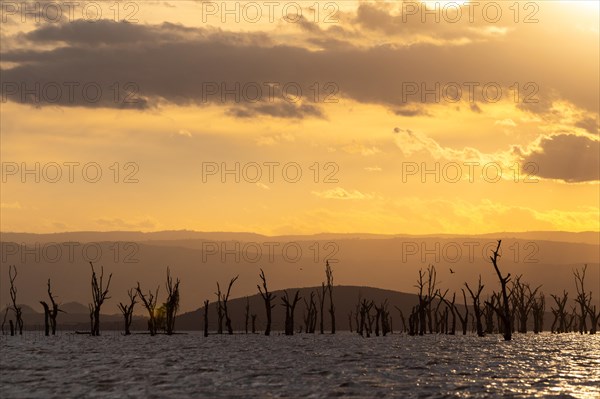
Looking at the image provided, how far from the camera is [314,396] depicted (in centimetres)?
3581

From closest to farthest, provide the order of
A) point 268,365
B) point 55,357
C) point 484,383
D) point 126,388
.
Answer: point 126,388 → point 484,383 → point 268,365 → point 55,357

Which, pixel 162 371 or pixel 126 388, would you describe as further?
pixel 162 371

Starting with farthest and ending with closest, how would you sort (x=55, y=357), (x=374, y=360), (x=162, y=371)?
(x=55, y=357)
(x=374, y=360)
(x=162, y=371)

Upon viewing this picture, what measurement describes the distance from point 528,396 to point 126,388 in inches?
656

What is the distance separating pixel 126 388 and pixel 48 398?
16.0ft

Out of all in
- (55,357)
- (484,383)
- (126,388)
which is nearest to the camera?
(126,388)

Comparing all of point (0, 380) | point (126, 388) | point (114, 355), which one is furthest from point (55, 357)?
point (126, 388)

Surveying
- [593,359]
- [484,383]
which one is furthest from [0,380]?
[593,359]

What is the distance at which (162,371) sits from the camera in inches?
1946

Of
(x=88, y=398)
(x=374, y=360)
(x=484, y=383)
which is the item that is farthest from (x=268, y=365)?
(x=88, y=398)

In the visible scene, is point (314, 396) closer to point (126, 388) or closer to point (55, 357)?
point (126, 388)

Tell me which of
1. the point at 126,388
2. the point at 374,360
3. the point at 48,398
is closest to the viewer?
the point at 48,398

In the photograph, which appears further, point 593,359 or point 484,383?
point 593,359

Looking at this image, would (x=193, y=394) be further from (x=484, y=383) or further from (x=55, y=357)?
(x=55, y=357)
